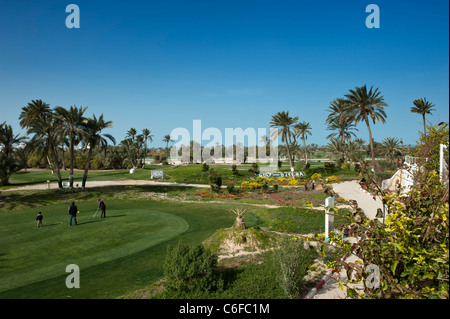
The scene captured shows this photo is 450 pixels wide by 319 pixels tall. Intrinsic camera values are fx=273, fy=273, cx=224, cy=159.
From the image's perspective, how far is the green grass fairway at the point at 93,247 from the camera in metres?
10.5

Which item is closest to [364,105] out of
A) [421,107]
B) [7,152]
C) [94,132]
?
[421,107]

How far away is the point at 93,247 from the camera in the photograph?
1483 centimetres

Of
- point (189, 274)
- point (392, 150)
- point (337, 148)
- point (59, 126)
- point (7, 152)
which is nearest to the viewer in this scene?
point (392, 150)

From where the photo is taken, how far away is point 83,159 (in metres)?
68.8

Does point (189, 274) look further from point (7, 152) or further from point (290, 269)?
point (7, 152)

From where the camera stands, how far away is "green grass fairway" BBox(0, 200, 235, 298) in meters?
10.5

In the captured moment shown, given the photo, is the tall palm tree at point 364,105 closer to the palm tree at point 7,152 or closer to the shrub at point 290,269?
the shrub at point 290,269

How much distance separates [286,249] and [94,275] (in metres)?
7.96

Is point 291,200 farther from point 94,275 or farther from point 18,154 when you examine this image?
point 18,154

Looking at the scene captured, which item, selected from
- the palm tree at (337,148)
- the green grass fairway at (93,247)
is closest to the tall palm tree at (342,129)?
the palm tree at (337,148)

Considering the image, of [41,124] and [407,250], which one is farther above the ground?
[41,124]

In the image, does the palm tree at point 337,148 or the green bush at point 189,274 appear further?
the palm tree at point 337,148

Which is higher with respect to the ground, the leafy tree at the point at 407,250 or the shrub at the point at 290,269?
the leafy tree at the point at 407,250
